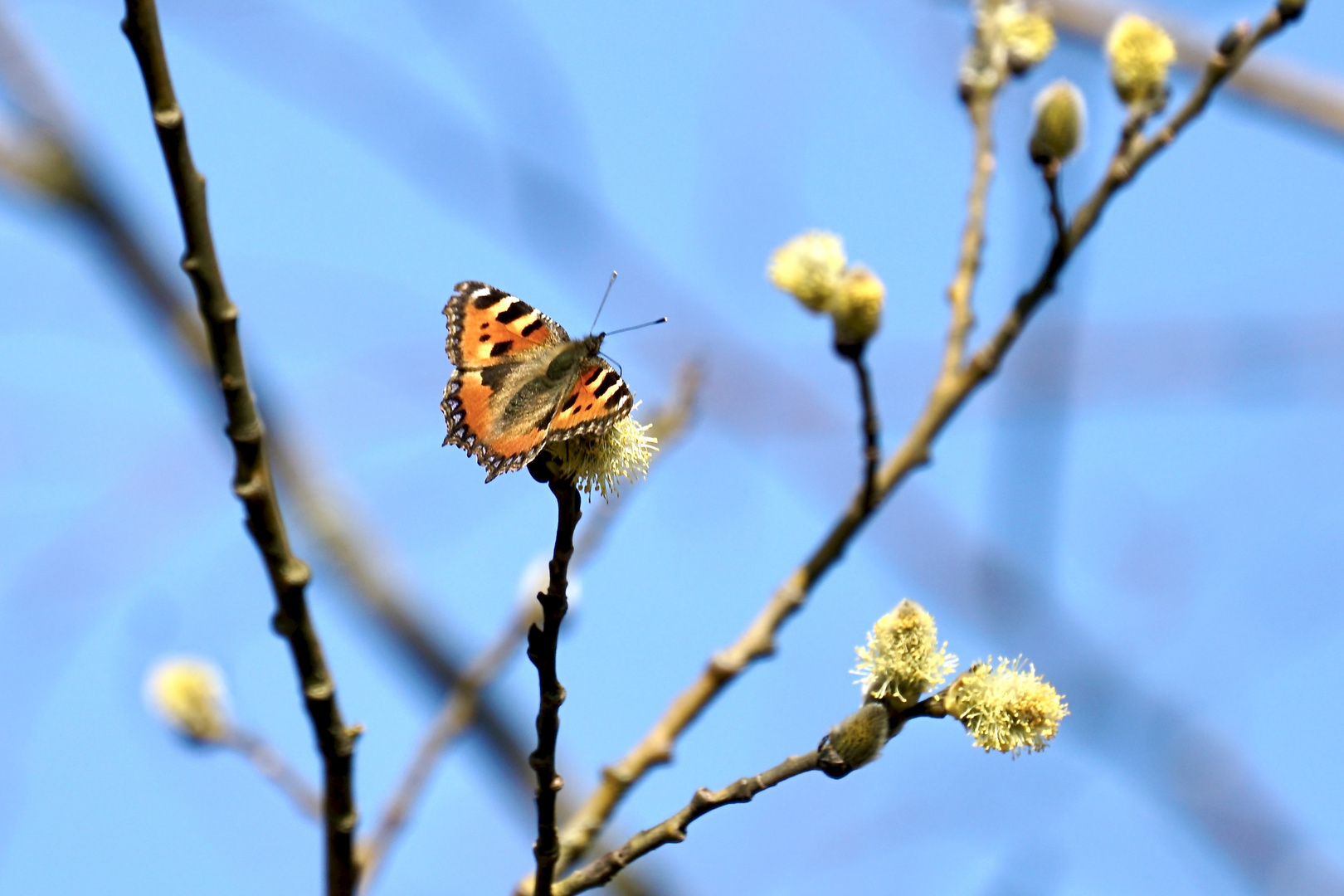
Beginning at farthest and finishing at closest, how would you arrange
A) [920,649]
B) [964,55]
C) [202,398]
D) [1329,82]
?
[202,398], [1329,82], [964,55], [920,649]

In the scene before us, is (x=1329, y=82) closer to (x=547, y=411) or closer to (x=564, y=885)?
(x=547, y=411)

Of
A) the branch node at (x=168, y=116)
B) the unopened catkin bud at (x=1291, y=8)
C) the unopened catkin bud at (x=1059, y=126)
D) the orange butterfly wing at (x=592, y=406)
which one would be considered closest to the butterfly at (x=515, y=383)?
the orange butterfly wing at (x=592, y=406)

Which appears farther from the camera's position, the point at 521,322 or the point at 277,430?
the point at 277,430

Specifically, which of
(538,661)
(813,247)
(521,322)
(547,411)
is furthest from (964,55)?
(538,661)

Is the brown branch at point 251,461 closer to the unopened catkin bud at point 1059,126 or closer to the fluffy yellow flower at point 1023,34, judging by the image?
the unopened catkin bud at point 1059,126

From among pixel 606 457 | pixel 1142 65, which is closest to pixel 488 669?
pixel 606 457

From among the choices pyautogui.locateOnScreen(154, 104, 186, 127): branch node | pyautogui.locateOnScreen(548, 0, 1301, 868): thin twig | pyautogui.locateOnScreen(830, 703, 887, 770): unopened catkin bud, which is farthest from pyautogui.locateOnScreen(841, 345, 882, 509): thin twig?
pyautogui.locateOnScreen(154, 104, 186, 127): branch node
